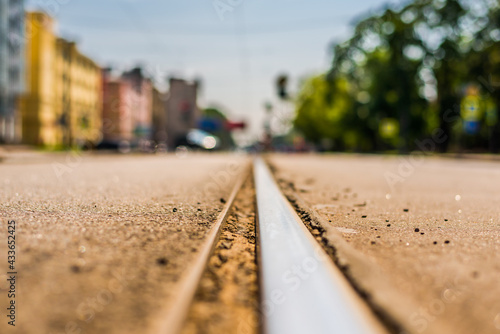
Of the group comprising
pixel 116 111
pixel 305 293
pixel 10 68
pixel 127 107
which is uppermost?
pixel 10 68

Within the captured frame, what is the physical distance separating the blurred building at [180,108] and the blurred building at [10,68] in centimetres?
5066

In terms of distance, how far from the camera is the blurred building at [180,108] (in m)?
101

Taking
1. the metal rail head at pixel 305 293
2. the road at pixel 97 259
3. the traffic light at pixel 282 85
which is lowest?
the metal rail head at pixel 305 293

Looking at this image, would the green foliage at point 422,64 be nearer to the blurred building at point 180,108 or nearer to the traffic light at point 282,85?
the traffic light at point 282,85

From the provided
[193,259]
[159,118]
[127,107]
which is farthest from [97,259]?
[159,118]

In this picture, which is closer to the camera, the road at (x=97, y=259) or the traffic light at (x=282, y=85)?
the road at (x=97, y=259)

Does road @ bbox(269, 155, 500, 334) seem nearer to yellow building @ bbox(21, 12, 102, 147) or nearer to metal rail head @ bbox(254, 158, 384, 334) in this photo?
metal rail head @ bbox(254, 158, 384, 334)

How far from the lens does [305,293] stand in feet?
7.83

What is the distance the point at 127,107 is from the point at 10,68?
94.9 ft

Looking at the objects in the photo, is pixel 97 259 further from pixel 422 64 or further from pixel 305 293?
pixel 422 64

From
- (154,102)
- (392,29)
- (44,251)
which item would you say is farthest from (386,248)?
(154,102)

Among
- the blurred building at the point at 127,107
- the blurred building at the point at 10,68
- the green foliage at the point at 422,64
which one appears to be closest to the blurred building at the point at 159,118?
the blurred building at the point at 127,107

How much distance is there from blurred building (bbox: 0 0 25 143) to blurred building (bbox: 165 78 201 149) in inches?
1994

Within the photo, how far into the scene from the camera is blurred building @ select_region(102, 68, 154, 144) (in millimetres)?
74562
